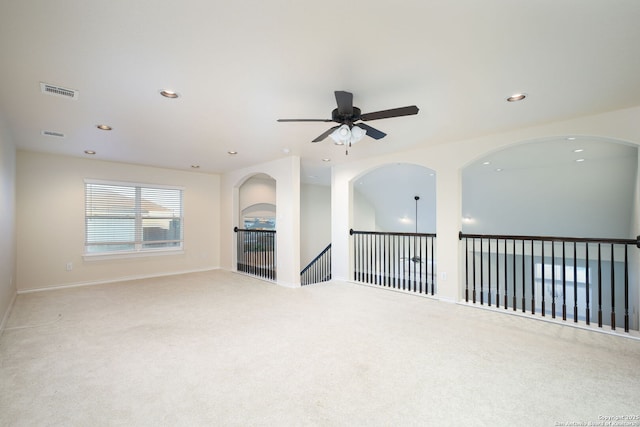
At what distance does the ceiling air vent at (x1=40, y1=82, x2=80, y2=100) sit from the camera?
258 centimetres


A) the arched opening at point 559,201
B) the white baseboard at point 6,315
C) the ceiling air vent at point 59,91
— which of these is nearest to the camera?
the ceiling air vent at point 59,91

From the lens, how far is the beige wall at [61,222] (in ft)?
16.6

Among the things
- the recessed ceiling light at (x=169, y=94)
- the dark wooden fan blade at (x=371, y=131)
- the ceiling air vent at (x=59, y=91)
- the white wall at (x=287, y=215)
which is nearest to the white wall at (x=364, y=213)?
the white wall at (x=287, y=215)

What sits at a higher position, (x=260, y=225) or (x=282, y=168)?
(x=282, y=168)

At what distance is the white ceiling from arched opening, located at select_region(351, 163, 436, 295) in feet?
8.36

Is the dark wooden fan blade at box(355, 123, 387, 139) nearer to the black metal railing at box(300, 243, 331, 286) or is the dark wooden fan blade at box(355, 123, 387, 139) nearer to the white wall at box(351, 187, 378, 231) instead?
the black metal railing at box(300, 243, 331, 286)

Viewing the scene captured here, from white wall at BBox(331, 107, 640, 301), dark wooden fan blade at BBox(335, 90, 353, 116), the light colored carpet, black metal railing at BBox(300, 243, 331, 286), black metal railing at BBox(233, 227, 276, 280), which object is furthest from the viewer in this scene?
black metal railing at BBox(300, 243, 331, 286)

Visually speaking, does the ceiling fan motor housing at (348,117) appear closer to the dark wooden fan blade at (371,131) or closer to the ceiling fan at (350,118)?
the ceiling fan at (350,118)

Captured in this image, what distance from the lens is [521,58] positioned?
2.14 meters

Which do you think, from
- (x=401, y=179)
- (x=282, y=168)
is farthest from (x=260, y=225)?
(x=401, y=179)

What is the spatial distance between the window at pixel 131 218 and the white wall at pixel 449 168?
3.74m

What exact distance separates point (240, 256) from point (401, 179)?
441 centimetres

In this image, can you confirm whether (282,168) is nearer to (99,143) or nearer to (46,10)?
(99,143)

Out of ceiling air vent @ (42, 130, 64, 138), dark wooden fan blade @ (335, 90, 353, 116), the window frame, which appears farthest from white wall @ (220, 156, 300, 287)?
ceiling air vent @ (42, 130, 64, 138)
